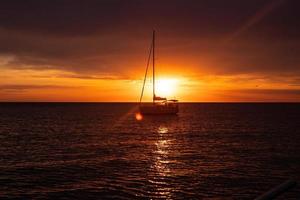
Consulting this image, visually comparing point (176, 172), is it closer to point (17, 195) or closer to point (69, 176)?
point (69, 176)

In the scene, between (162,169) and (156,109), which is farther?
(156,109)

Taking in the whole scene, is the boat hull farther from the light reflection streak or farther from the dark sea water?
the dark sea water

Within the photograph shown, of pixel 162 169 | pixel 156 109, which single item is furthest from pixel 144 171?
pixel 156 109

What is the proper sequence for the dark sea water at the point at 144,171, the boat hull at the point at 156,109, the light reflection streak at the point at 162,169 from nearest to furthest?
the dark sea water at the point at 144,171
the light reflection streak at the point at 162,169
the boat hull at the point at 156,109

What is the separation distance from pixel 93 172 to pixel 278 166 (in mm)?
18449

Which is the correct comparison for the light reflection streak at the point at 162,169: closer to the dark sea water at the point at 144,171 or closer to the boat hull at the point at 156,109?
the dark sea water at the point at 144,171

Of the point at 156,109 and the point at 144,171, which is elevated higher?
the point at 156,109

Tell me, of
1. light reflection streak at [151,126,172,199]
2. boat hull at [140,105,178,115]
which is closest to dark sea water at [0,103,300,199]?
light reflection streak at [151,126,172,199]

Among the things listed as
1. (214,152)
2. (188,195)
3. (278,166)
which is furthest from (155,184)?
(214,152)

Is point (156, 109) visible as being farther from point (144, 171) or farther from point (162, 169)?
point (144, 171)

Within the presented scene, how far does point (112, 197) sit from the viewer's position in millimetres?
23859

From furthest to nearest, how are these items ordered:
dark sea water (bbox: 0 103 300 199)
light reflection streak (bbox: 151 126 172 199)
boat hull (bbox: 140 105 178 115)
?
boat hull (bbox: 140 105 178 115), light reflection streak (bbox: 151 126 172 199), dark sea water (bbox: 0 103 300 199)

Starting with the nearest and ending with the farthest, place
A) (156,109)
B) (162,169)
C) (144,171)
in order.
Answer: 1. (144,171)
2. (162,169)
3. (156,109)

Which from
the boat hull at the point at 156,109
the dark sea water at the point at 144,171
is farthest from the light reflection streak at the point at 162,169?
the boat hull at the point at 156,109
